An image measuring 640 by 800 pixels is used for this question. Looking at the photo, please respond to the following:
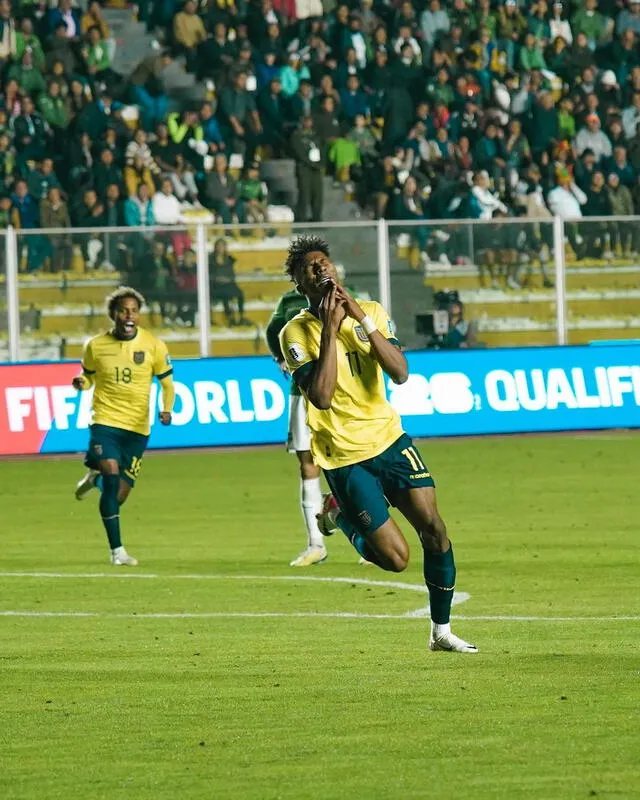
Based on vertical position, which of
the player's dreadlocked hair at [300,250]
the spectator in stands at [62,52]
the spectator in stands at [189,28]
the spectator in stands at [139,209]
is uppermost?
the spectator in stands at [189,28]

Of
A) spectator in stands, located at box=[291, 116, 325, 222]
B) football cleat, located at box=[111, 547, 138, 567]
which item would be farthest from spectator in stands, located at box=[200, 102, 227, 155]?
football cleat, located at box=[111, 547, 138, 567]

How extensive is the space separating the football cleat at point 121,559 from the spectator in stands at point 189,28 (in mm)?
17771

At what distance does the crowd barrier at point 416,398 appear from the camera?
896 inches

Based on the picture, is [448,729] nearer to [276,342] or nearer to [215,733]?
[215,733]

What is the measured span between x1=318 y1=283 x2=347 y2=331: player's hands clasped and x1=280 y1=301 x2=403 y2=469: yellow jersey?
0.83ft

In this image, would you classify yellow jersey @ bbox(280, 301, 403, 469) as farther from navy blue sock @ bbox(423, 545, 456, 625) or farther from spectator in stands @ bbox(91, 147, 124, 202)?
spectator in stands @ bbox(91, 147, 124, 202)

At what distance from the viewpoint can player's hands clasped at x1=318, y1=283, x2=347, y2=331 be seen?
8.85 metres

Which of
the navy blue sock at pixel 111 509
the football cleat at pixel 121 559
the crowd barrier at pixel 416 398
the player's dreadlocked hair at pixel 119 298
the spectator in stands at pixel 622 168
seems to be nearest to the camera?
the football cleat at pixel 121 559

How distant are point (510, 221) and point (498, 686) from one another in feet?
58.6

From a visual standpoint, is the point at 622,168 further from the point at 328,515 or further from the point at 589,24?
the point at 328,515

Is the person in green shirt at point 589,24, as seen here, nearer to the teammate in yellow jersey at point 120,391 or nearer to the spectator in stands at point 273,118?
the spectator in stands at point 273,118

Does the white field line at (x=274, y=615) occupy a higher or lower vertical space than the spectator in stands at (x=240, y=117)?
lower

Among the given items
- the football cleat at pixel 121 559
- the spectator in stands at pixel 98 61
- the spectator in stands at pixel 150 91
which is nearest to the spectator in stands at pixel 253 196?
the spectator in stands at pixel 150 91

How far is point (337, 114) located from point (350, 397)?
21088 millimetres
